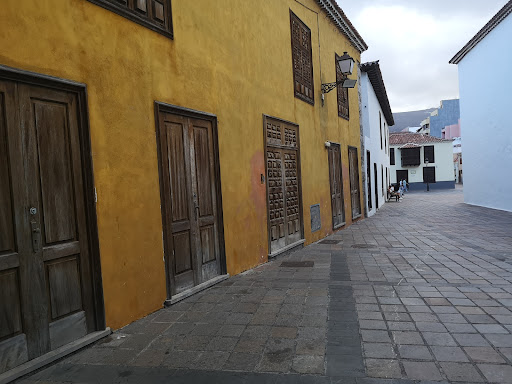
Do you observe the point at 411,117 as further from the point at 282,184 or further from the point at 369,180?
the point at 282,184

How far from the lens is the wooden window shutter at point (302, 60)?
28.5 feet

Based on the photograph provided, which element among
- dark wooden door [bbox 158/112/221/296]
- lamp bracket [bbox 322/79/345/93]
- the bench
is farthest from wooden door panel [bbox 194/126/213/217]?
the bench

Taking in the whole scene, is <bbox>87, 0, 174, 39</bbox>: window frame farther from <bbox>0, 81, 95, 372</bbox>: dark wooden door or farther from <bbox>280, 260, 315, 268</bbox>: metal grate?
<bbox>280, 260, 315, 268</bbox>: metal grate

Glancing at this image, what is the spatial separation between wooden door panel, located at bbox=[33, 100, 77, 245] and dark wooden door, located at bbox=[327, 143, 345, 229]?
27.4 feet

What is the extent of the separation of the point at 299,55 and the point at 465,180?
1466cm

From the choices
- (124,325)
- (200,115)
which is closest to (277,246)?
(200,115)

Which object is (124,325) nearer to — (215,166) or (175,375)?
(175,375)

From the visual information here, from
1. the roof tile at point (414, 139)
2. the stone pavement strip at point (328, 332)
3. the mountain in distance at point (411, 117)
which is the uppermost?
the mountain in distance at point (411, 117)

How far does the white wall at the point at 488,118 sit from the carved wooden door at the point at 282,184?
1081 centimetres

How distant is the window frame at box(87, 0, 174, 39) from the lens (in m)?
3.88

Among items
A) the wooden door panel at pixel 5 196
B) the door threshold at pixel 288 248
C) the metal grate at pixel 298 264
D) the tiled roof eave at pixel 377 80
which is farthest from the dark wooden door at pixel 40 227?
the tiled roof eave at pixel 377 80

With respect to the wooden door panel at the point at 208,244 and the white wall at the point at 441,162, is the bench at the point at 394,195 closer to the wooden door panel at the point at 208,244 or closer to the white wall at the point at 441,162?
the white wall at the point at 441,162

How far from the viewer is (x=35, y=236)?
3.12 m

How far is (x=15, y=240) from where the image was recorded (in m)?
3.00
